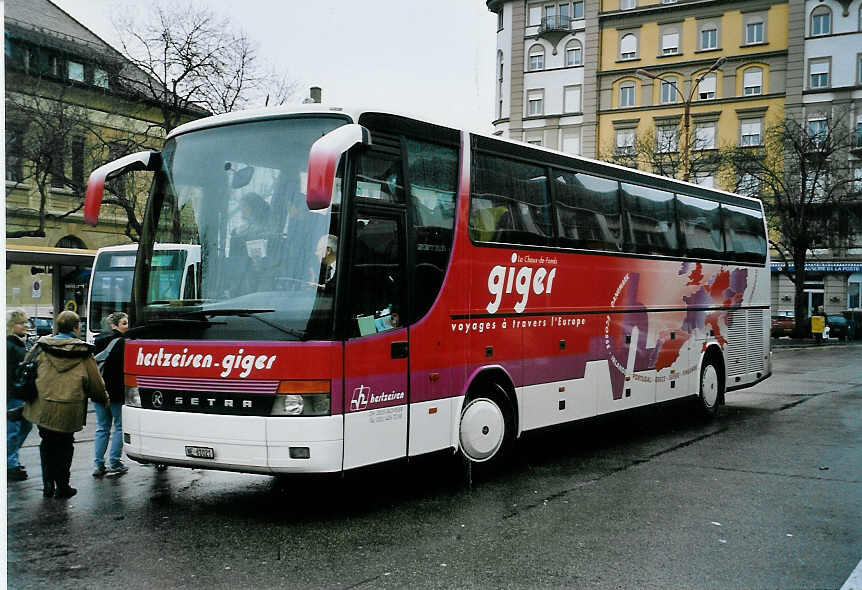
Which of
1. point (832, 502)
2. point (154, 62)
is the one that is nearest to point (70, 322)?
point (832, 502)

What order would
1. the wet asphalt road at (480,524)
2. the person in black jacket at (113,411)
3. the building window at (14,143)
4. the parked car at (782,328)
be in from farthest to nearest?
the parked car at (782,328), the building window at (14,143), the person in black jacket at (113,411), the wet asphalt road at (480,524)

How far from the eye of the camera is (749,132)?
57.2 metres

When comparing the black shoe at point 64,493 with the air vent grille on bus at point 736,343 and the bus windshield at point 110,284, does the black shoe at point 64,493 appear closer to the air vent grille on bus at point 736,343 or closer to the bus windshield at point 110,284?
the air vent grille on bus at point 736,343

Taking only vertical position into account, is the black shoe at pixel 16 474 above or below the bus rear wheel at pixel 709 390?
below

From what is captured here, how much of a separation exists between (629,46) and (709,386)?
5126cm

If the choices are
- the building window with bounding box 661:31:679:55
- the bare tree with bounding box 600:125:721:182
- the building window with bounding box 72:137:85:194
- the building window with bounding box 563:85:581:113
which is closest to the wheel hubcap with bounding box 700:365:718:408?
the building window with bounding box 72:137:85:194

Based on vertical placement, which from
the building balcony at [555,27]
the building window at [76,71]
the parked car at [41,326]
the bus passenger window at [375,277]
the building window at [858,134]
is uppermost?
the building balcony at [555,27]

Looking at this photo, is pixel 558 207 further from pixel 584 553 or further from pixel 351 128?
pixel 584 553

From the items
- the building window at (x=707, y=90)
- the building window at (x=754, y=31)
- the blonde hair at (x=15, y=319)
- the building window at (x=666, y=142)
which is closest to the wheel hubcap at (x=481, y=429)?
the blonde hair at (x=15, y=319)

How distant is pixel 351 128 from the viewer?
7.26 metres

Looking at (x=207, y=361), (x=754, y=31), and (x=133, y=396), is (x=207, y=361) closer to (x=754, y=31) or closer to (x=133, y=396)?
(x=133, y=396)

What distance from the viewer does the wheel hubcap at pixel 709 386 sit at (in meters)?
14.2

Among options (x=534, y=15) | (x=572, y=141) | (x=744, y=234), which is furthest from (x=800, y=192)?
(x=744, y=234)

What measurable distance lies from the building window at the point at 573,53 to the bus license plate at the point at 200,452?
5945 cm
